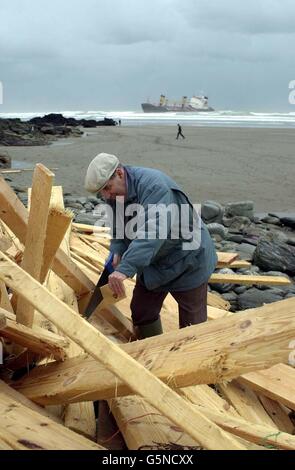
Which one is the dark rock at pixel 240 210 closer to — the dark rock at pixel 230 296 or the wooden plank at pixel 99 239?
the dark rock at pixel 230 296

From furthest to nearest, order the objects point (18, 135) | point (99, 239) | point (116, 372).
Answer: point (18, 135) → point (99, 239) → point (116, 372)

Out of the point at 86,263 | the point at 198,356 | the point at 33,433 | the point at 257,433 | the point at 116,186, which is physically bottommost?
the point at 86,263

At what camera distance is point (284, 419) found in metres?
3.43

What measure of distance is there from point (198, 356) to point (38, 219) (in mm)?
1164

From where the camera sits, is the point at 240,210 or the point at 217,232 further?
the point at 240,210

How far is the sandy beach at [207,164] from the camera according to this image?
15703 mm

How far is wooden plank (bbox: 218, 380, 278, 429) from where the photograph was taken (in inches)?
130

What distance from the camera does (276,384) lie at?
350 cm

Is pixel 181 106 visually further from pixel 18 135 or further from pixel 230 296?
pixel 230 296

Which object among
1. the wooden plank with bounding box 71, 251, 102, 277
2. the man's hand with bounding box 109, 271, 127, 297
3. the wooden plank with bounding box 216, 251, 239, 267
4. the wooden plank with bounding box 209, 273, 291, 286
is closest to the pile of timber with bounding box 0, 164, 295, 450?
the man's hand with bounding box 109, 271, 127, 297

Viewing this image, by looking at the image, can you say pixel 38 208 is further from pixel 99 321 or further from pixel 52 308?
pixel 99 321

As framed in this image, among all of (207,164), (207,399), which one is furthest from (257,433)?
(207,164)

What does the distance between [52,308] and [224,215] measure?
10.3 metres
